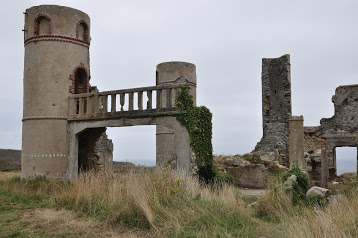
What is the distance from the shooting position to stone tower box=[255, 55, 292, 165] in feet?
78.3

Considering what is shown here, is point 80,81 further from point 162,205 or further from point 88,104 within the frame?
point 162,205

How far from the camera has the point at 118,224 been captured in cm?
724

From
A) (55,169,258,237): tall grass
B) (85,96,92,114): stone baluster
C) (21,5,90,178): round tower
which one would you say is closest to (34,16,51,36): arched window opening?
(21,5,90,178): round tower

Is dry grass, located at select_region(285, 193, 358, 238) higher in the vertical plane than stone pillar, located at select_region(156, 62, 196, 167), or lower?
lower

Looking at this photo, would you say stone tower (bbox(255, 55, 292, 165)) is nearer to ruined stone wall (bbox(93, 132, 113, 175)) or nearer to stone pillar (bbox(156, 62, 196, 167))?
stone pillar (bbox(156, 62, 196, 167))

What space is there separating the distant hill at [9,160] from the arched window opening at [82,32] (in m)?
15.0

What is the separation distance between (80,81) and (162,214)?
11.6m

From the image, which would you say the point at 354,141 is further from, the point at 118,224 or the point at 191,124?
the point at 118,224

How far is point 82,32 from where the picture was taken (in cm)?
1642

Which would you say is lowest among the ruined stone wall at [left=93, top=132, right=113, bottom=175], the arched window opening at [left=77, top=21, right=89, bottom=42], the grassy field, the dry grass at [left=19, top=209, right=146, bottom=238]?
the dry grass at [left=19, top=209, right=146, bottom=238]

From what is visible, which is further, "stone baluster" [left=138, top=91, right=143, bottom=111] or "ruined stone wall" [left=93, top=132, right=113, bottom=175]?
"ruined stone wall" [left=93, top=132, right=113, bottom=175]

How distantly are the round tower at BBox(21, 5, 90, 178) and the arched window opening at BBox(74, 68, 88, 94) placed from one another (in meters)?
0.82

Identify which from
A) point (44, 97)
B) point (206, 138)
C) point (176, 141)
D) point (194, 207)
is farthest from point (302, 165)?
point (44, 97)

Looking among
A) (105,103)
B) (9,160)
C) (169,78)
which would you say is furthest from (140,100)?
(9,160)
